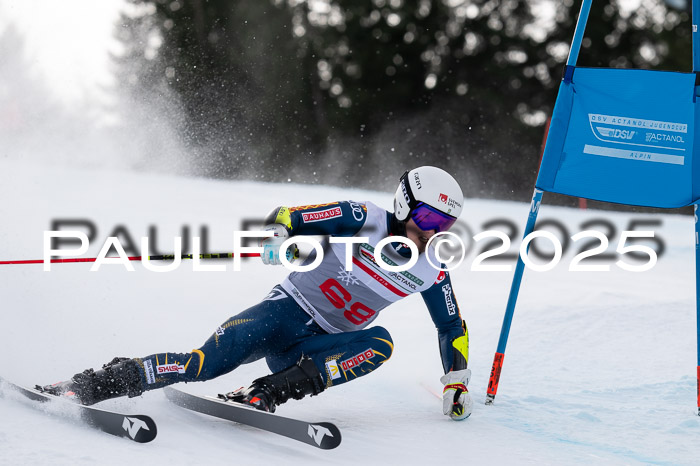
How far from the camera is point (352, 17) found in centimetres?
2005

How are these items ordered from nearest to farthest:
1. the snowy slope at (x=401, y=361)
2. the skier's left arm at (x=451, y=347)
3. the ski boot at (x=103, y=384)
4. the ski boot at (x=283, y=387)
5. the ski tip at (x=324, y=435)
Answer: the ski tip at (x=324, y=435) < the snowy slope at (x=401, y=361) < the ski boot at (x=103, y=384) < the ski boot at (x=283, y=387) < the skier's left arm at (x=451, y=347)

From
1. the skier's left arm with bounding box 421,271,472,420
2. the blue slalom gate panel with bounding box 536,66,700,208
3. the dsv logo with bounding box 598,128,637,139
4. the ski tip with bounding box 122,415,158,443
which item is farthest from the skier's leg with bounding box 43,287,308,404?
the dsv logo with bounding box 598,128,637,139

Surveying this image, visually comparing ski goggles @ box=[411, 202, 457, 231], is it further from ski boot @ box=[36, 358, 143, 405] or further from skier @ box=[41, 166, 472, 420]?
ski boot @ box=[36, 358, 143, 405]

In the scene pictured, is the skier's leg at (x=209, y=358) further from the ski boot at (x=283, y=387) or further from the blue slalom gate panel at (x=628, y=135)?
the blue slalom gate panel at (x=628, y=135)

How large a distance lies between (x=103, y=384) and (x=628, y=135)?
2779mm

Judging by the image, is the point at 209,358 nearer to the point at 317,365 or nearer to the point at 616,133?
the point at 317,365

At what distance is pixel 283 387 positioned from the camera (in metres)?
3.36

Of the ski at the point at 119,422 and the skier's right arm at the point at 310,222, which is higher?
the skier's right arm at the point at 310,222

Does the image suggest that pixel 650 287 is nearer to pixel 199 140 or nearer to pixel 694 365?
pixel 694 365

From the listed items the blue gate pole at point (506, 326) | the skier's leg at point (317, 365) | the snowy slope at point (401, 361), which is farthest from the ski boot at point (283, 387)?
the blue gate pole at point (506, 326)

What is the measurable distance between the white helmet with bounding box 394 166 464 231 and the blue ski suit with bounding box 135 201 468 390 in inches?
6.0

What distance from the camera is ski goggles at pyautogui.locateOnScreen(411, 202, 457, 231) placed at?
3545 mm

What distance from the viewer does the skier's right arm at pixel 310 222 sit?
3.47 meters

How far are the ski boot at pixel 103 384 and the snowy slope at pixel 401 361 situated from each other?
0.14m
